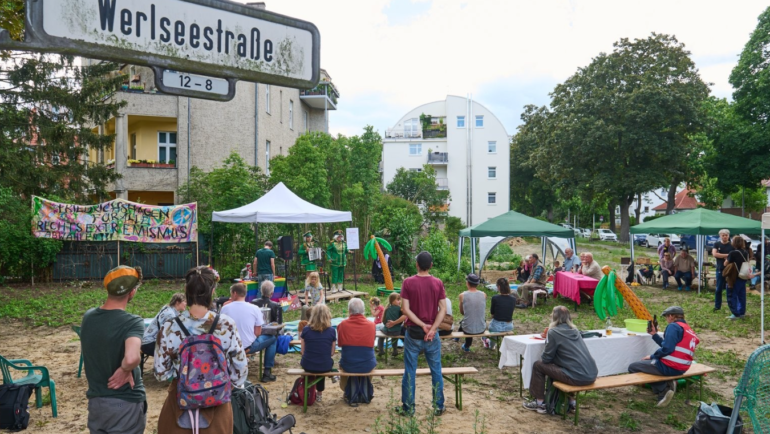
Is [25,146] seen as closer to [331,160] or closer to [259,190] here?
[259,190]

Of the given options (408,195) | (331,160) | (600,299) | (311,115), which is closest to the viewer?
(600,299)

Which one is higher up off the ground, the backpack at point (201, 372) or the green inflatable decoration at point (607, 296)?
the backpack at point (201, 372)

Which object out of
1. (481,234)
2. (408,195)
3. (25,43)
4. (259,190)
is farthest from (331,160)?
(408,195)

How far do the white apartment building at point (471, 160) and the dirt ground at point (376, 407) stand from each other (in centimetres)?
3814

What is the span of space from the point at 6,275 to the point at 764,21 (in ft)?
112

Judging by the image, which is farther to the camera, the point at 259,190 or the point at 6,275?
the point at 259,190

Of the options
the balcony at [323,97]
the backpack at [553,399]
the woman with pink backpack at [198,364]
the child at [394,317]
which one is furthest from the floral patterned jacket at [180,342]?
the balcony at [323,97]

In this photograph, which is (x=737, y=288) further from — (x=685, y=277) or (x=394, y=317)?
(x=394, y=317)

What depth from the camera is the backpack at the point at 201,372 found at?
3.01 metres

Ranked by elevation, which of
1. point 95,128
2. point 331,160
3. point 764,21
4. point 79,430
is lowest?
point 79,430

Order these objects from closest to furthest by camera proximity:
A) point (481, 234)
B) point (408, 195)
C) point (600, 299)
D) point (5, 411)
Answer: point (5, 411), point (600, 299), point (481, 234), point (408, 195)

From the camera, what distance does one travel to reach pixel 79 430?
17.6ft

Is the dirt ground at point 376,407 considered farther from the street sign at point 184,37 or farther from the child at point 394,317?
the street sign at point 184,37

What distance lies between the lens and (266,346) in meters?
7.12
